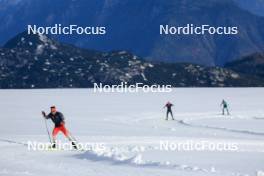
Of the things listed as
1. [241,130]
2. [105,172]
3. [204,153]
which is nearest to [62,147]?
[204,153]

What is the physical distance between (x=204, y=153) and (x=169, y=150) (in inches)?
57.9

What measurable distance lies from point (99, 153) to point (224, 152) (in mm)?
4928

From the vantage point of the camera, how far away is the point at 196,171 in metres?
15.8

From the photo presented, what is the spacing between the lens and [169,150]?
72.2 feet

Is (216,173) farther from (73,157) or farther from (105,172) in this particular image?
(73,157)

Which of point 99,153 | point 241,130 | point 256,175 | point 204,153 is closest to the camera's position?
point 256,175

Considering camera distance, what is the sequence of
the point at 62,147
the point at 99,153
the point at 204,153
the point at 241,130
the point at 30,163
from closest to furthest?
the point at 30,163 → the point at 99,153 → the point at 204,153 → the point at 62,147 → the point at 241,130

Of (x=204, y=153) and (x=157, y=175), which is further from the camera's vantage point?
(x=204, y=153)

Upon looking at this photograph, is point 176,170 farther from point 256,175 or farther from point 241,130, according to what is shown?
point 241,130

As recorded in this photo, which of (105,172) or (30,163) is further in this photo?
(30,163)

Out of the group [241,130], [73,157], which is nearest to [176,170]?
[73,157]

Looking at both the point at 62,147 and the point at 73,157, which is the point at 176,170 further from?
the point at 62,147

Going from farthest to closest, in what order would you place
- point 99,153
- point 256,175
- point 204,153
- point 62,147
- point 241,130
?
point 241,130 → point 62,147 → point 204,153 → point 99,153 → point 256,175

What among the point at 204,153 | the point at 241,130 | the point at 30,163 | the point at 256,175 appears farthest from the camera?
the point at 241,130
